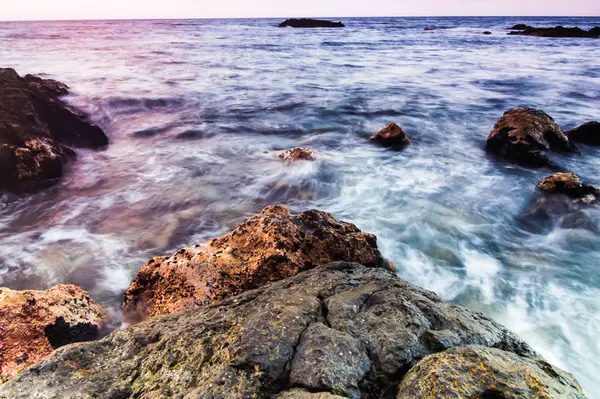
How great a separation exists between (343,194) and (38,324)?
5.57m

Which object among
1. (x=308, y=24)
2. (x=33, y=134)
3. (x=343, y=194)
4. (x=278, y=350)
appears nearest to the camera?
(x=278, y=350)

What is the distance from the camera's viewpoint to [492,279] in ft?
16.6

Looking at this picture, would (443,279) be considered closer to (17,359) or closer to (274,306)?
(274,306)

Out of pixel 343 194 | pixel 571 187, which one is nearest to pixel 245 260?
pixel 343 194

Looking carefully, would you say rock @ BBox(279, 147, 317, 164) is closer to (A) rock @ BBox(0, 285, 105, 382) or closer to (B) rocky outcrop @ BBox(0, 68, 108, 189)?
(B) rocky outcrop @ BBox(0, 68, 108, 189)

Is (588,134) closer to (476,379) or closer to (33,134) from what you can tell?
(476,379)

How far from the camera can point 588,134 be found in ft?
31.1

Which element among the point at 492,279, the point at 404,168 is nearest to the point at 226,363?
the point at 492,279

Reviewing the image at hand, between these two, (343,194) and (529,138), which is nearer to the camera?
(343,194)

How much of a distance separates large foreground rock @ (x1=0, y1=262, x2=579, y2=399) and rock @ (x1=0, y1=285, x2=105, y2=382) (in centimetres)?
89

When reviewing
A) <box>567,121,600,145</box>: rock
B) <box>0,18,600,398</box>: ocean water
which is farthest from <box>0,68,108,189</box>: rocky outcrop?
<box>567,121,600,145</box>: rock

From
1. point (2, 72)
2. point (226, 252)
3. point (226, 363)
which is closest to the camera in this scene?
point (226, 363)

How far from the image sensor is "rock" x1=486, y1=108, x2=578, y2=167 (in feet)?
26.9

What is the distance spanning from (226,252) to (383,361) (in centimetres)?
210
